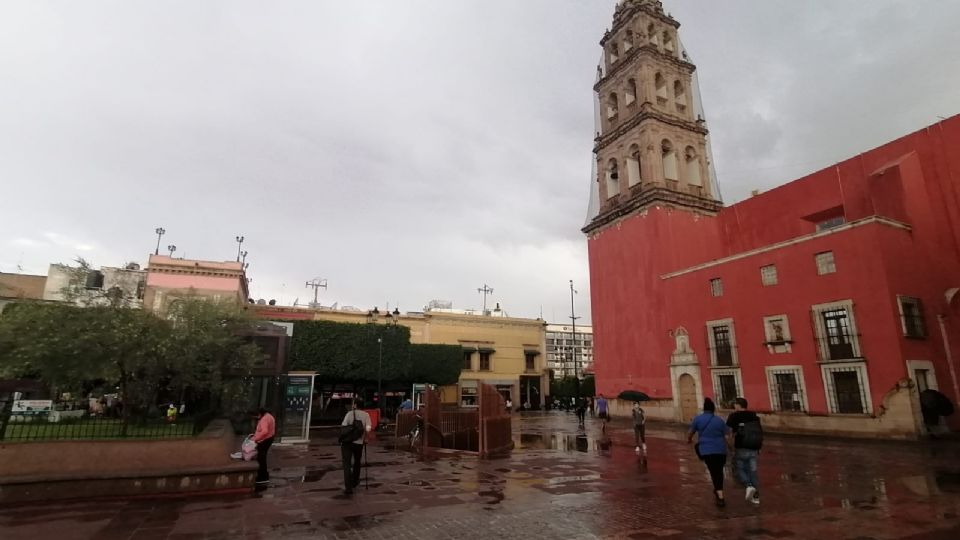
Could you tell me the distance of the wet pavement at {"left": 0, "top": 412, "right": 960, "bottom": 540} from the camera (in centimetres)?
639

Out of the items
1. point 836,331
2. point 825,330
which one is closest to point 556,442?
point 825,330

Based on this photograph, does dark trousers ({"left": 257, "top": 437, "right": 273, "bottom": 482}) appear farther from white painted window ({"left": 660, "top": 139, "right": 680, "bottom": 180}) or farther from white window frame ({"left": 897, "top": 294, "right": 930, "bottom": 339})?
white painted window ({"left": 660, "top": 139, "right": 680, "bottom": 180})

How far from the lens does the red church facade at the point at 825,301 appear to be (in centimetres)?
1900

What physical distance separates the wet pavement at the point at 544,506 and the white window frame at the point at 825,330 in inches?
289

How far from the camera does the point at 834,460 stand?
43.1 ft

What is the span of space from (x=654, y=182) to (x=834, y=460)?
69.4ft

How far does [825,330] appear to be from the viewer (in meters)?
20.6

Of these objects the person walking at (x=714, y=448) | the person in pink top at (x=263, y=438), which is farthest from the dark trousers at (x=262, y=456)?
the person walking at (x=714, y=448)

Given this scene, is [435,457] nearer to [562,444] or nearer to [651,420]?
[562,444]

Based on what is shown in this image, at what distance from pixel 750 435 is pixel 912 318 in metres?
17.4

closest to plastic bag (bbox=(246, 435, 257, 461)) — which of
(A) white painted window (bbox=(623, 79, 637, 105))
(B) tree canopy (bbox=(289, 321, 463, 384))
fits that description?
(B) tree canopy (bbox=(289, 321, 463, 384))

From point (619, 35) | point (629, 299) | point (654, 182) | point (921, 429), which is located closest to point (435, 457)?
point (921, 429)

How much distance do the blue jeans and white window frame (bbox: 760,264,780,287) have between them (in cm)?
1774

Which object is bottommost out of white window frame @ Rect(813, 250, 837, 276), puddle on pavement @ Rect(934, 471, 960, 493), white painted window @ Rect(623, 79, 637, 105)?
puddle on pavement @ Rect(934, 471, 960, 493)
